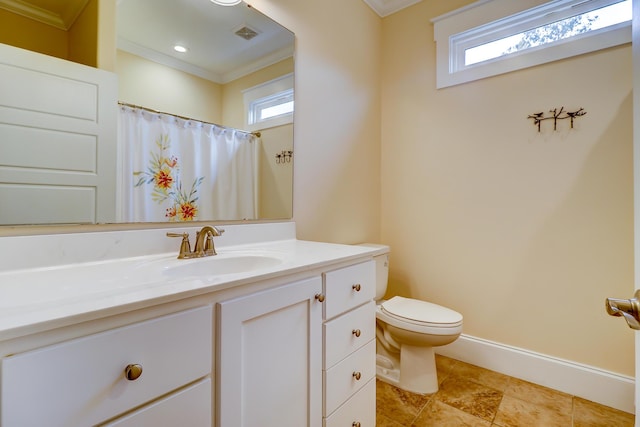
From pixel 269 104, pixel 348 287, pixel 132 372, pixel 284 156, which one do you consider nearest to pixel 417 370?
pixel 348 287

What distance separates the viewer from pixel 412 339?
5.24 ft

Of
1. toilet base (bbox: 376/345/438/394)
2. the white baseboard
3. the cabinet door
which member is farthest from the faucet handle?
the white baseboard

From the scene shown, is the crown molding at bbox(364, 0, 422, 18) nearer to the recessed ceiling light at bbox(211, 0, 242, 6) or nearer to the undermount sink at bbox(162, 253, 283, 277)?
the recessed ceiling light at bbox(211, 0, 242, 6)

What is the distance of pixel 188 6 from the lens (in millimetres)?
1234

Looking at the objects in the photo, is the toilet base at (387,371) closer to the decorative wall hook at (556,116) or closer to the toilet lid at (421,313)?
the toilet lid at (421,313)

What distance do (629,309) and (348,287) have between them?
0.74m


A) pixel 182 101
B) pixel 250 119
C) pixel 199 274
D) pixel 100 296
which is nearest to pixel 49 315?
pixel 100 296

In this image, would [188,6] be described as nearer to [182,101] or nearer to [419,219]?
[182,101]

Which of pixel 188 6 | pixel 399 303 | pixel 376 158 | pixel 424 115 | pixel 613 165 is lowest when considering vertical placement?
pixel 399 303

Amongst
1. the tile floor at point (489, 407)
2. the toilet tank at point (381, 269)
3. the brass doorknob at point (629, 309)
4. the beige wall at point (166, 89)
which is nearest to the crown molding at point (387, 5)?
the beige wall at point (166, 89)

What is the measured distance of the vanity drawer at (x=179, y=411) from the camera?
561mm

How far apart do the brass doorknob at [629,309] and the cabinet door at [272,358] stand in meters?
0.71

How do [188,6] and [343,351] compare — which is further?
[188,6]

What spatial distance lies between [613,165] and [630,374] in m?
1.07
